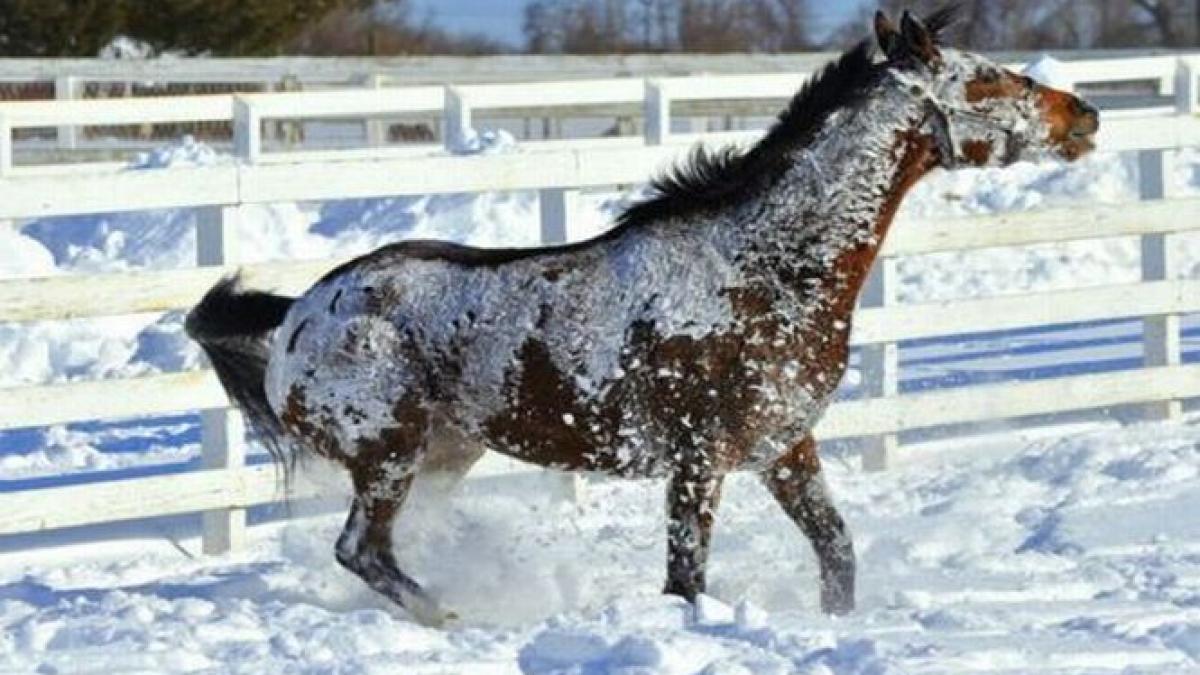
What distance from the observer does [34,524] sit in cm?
903

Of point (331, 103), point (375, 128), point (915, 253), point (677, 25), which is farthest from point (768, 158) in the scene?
point (677, 25)

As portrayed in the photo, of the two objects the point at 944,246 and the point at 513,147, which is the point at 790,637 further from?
the point at 513,147

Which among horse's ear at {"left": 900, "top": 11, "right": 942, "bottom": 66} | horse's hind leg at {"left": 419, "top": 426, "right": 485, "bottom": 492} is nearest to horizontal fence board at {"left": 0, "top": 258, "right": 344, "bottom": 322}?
horse's hind leg at {"left": 419, "top": 426, "right": 485, "bottom": 492}

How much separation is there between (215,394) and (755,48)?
5274cm

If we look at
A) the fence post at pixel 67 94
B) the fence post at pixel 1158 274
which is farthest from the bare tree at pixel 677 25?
the fence post at pixel 1158 274

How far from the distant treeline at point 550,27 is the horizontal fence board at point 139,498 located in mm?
22867

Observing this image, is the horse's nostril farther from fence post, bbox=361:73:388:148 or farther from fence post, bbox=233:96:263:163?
fence post, bbox=361:73:388:148

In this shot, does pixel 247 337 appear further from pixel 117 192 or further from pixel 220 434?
pixel 220 434

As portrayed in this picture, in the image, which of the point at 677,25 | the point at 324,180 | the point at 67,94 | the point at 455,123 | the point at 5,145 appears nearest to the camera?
the point at 324,180

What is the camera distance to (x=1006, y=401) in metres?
11.3

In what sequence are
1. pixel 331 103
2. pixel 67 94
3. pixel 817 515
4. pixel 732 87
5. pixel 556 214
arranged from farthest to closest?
pixel 67 94 < pixel 331 103 < pixel 732 87 < pixel 556 214 < pixel 817 515

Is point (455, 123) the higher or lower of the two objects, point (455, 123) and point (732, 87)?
the lower

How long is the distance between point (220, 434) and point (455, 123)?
17.7ft

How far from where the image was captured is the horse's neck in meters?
7.32
